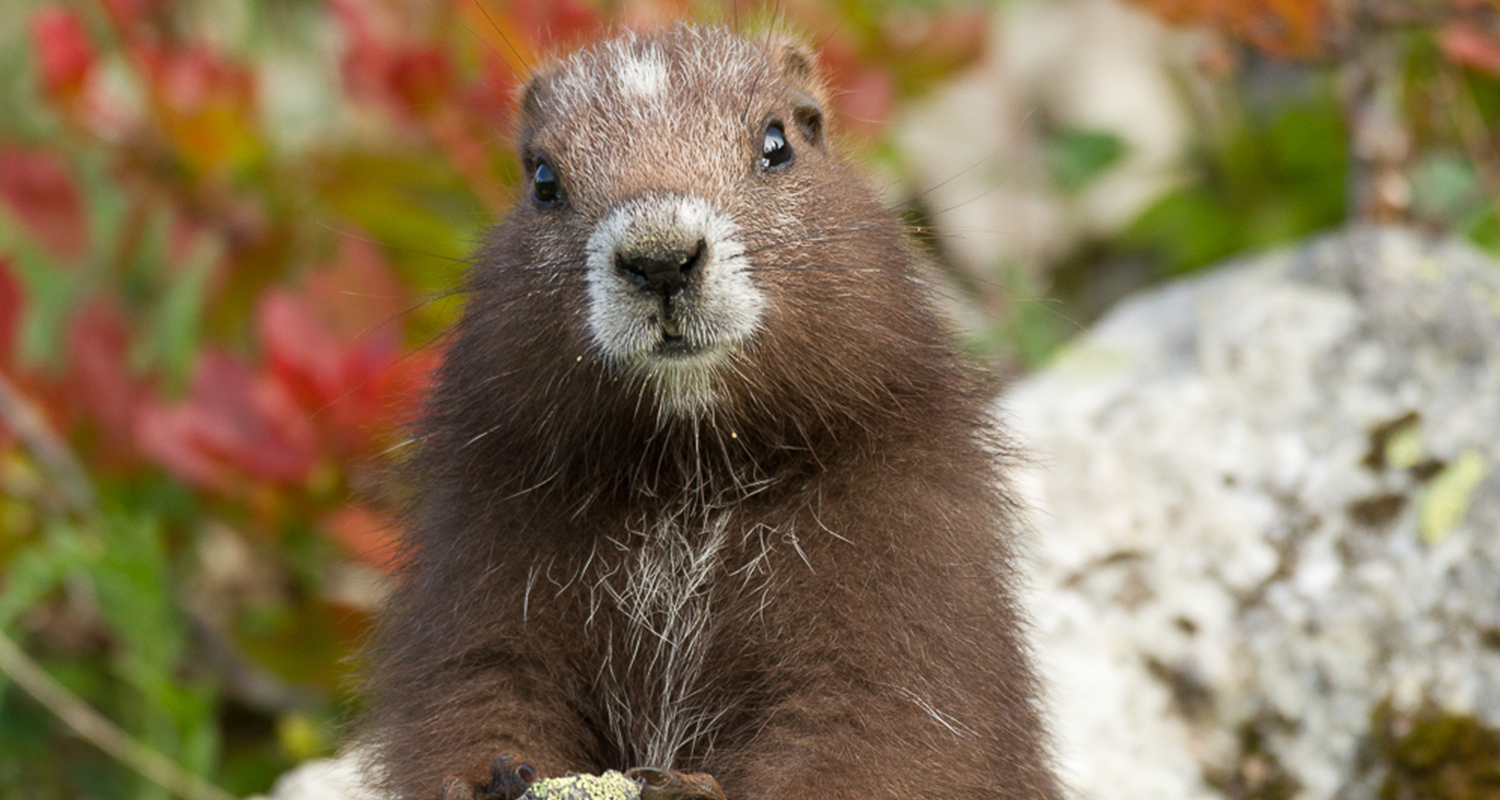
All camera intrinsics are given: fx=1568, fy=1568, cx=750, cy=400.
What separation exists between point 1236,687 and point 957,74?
3.27 m

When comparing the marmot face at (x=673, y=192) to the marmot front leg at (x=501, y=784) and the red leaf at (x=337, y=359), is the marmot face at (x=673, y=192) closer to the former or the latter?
the marmot front leg at (x=501, y=784)

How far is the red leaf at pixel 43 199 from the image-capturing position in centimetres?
574

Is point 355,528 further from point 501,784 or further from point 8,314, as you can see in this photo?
point 501,784

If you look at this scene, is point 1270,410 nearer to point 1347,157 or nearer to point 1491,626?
point 1491,626

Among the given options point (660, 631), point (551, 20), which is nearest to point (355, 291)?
point (551, 20)

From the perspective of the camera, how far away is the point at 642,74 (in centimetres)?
328

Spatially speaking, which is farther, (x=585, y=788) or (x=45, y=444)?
(x=45, y=444)

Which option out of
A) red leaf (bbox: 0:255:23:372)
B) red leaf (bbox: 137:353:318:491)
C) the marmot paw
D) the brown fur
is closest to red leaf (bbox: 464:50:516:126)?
red leaf (bbox: 137:353:318:491)

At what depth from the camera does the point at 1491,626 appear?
3893mm

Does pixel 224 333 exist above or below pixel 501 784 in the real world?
above

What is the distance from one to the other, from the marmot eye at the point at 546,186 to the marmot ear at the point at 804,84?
56 cm

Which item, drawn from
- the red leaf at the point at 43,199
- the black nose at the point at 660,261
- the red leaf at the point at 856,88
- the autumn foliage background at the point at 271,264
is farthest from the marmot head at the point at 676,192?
the red leaf at the point at 43,199

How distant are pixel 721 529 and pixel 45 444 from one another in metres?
3.18

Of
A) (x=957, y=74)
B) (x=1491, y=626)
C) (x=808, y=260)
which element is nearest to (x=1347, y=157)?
(x=957, y=74)
